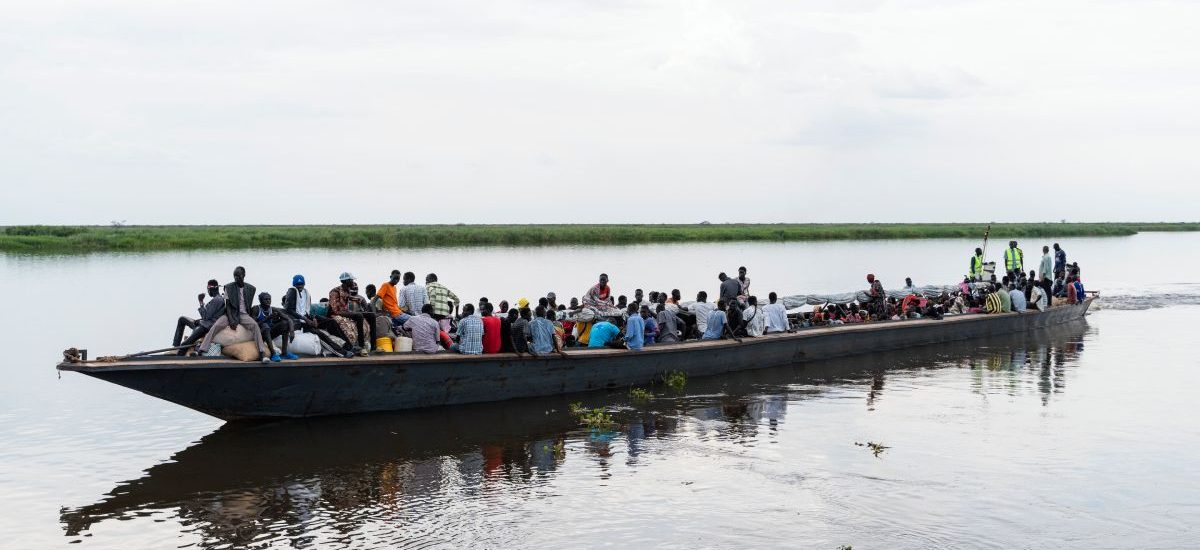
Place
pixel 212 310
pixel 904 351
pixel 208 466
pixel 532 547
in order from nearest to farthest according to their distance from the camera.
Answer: pixel 532 547, pixel 208 466, pixel 212 310, pixel 904 351

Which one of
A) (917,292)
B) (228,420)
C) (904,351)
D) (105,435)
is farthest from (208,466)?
(917,292)

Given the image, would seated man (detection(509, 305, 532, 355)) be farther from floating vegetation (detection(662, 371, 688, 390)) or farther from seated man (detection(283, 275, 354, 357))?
floating vegetation (detection(662, 371, 688, 390))

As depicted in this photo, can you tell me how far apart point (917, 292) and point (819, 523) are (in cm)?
1453

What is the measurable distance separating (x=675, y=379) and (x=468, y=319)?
389 centimetres

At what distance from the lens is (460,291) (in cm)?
3139

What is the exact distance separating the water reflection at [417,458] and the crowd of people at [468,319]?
0.91m

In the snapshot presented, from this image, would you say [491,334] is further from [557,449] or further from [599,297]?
[599,297]

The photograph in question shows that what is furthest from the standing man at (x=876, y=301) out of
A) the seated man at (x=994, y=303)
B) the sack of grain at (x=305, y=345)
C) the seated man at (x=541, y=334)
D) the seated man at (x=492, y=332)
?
the sack of grain at (x=305, y=345)

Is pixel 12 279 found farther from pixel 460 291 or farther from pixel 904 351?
pixel 904 351

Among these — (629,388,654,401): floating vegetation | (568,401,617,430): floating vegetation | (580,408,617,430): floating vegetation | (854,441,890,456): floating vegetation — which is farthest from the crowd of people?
(854,441,890,456): floating vegetation

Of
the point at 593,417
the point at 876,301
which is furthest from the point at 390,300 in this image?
the point at 876,301

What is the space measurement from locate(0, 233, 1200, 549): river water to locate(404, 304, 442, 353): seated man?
35.2 inches

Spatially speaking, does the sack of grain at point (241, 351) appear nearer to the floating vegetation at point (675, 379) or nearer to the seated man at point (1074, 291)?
the floating vegetation at point (675, 379)

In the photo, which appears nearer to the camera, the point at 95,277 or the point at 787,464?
the point at 787,464
